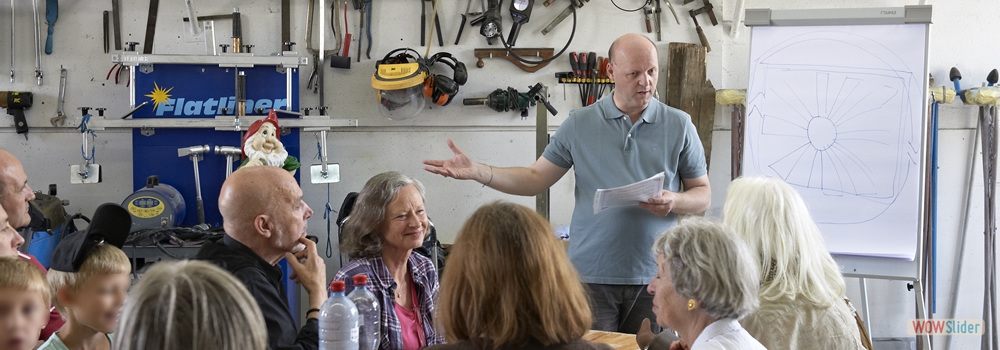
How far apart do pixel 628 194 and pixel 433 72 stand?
2.44m

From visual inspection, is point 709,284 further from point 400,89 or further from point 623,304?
point 400,89

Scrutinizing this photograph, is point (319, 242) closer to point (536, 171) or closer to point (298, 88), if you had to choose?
point (298, 88)

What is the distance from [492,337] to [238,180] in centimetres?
100

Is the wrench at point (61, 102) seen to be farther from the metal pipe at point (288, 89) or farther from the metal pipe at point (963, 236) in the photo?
the metal pipe at point (963, 236)

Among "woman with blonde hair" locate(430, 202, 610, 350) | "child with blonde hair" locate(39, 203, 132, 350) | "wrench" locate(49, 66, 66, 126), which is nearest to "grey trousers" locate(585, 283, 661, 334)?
"woman with blonde hair" locate(430, 202, 610, 350)

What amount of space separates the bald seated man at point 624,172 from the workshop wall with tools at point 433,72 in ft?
6.15

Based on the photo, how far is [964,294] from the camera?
16.4ft

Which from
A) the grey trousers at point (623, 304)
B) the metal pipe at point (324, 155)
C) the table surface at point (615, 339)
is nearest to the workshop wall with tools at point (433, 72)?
the metal pipe at point (324, 155)

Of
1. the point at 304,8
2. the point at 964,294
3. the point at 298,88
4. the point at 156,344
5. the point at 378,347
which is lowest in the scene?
the point at 964,294

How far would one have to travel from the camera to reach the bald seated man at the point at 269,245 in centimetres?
201

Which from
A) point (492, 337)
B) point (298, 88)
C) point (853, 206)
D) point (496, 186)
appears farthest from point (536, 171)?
point (298, 88)

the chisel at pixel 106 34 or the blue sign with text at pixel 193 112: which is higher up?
the chisel at pixel 106 34

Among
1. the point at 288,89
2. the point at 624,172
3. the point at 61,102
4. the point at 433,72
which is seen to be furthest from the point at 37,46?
the point at 624,172

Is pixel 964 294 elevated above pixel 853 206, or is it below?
below
